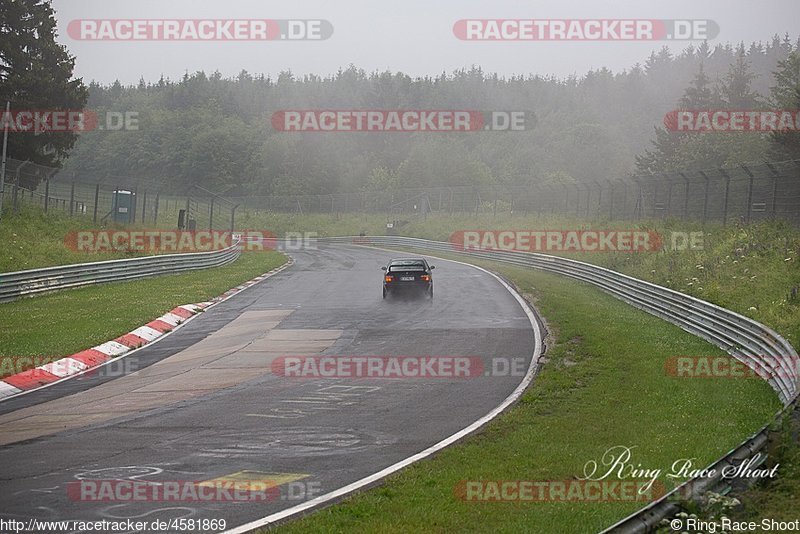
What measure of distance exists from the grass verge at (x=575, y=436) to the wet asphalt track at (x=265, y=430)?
69cm

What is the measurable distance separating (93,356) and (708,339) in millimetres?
13392

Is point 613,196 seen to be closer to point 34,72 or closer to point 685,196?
point 685,196

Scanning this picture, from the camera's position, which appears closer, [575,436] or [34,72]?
[575,436]

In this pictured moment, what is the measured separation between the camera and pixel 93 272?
2870cm

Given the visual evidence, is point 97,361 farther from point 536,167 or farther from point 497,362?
point 536,167

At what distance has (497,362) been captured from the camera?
16.5 metres

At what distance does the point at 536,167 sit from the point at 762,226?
318ft

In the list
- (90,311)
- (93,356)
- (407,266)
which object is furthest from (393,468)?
(407,266)

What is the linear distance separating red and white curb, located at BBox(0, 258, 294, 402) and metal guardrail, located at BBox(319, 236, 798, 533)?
455 inches

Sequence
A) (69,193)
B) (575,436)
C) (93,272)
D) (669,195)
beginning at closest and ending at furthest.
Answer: (575,436), (93,272), (669,195), (69,193)

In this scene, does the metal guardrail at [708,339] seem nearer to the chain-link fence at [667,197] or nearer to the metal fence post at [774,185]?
the chain-link fence at [667,197]

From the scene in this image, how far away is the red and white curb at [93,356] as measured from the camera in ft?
48.9

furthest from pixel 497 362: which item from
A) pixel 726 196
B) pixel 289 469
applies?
pixel 726 196

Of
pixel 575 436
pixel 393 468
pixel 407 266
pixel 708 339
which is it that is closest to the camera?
pixel 393 468
